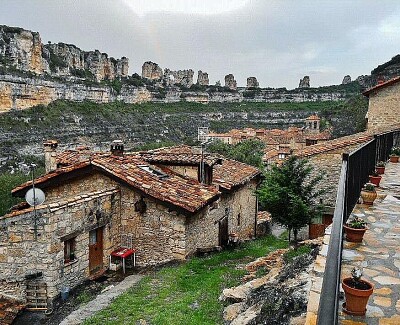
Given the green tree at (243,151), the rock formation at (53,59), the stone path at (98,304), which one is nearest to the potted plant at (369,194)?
the stone path at (98,304)

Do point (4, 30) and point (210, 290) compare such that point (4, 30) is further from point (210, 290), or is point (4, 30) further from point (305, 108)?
point (305, 108)

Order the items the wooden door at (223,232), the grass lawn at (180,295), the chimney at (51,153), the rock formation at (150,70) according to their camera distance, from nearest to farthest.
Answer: the grass lawn at (180,295)
the wooden door at (223,232)
the chimney at (51,153)
the rock formation at (150,70)

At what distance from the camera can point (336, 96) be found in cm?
12438

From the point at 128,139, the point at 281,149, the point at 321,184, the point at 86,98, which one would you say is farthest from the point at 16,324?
the point at 86,98

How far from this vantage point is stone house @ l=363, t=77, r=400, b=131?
62.3 feet

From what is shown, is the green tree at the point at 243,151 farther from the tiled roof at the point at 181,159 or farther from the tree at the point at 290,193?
the tree at the point at 290,193

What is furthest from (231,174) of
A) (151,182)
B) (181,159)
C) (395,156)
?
(395,156)

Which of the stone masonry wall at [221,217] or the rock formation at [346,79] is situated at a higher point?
the rock formation at [346,79]

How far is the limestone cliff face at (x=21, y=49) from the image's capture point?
223 ft

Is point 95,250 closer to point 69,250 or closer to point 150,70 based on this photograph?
point 69,250

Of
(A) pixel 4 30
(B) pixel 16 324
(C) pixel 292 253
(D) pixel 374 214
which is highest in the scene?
(A) pixel 4 30

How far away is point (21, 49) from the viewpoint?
7031 cm

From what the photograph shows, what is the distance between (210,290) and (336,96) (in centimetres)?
12616

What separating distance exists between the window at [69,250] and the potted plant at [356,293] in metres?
8.33
